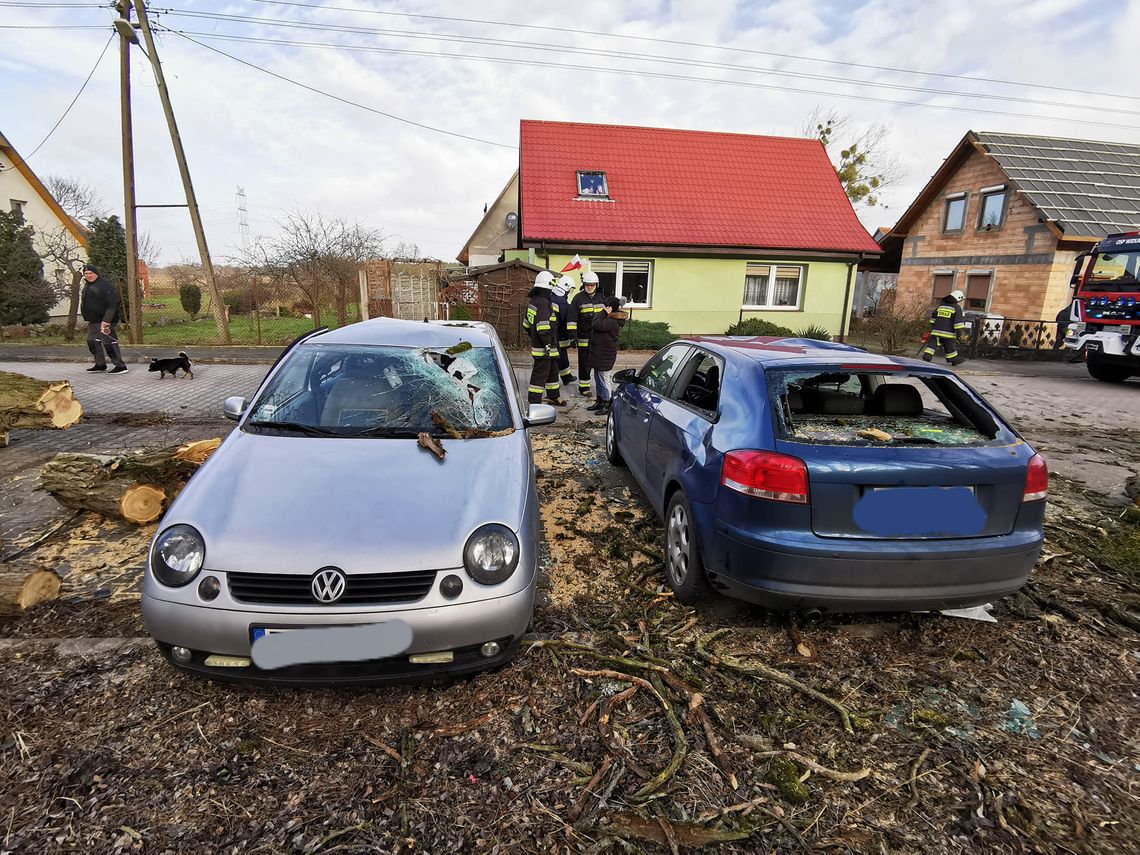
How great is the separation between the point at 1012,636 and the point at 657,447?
2173 millimetres

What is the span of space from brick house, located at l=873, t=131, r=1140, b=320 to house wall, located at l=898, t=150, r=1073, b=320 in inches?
1.3

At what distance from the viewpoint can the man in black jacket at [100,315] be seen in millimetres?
9727

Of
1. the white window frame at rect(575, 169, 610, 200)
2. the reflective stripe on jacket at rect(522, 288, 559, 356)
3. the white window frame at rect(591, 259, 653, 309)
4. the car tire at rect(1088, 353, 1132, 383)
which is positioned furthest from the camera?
the white window frame at rect(575, 169, 610, 200)

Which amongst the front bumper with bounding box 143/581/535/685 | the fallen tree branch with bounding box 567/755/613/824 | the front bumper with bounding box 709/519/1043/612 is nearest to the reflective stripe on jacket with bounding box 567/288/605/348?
the front bumper with bounding box 709/519/1043/612

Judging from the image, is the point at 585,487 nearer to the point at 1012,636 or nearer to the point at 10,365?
the point at 1012,636

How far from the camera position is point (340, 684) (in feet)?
7.25

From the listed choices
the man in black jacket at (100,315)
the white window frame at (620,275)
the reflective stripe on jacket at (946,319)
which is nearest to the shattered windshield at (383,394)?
the man in black jacket at (100,315)

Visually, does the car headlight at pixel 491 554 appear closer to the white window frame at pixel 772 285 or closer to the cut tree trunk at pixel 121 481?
the cut tree trunk at pixel 121 481

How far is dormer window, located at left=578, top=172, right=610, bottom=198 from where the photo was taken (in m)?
17.8

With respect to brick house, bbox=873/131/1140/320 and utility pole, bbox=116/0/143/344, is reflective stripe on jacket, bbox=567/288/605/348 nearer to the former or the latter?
utility pole, bbox=116/0/143/344

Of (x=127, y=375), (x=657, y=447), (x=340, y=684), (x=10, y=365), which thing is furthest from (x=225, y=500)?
(x=10, y=365)

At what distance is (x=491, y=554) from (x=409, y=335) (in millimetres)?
2076

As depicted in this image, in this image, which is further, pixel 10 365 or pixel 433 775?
pixel 10 365

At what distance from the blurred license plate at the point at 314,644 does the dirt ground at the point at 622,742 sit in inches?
14.4
